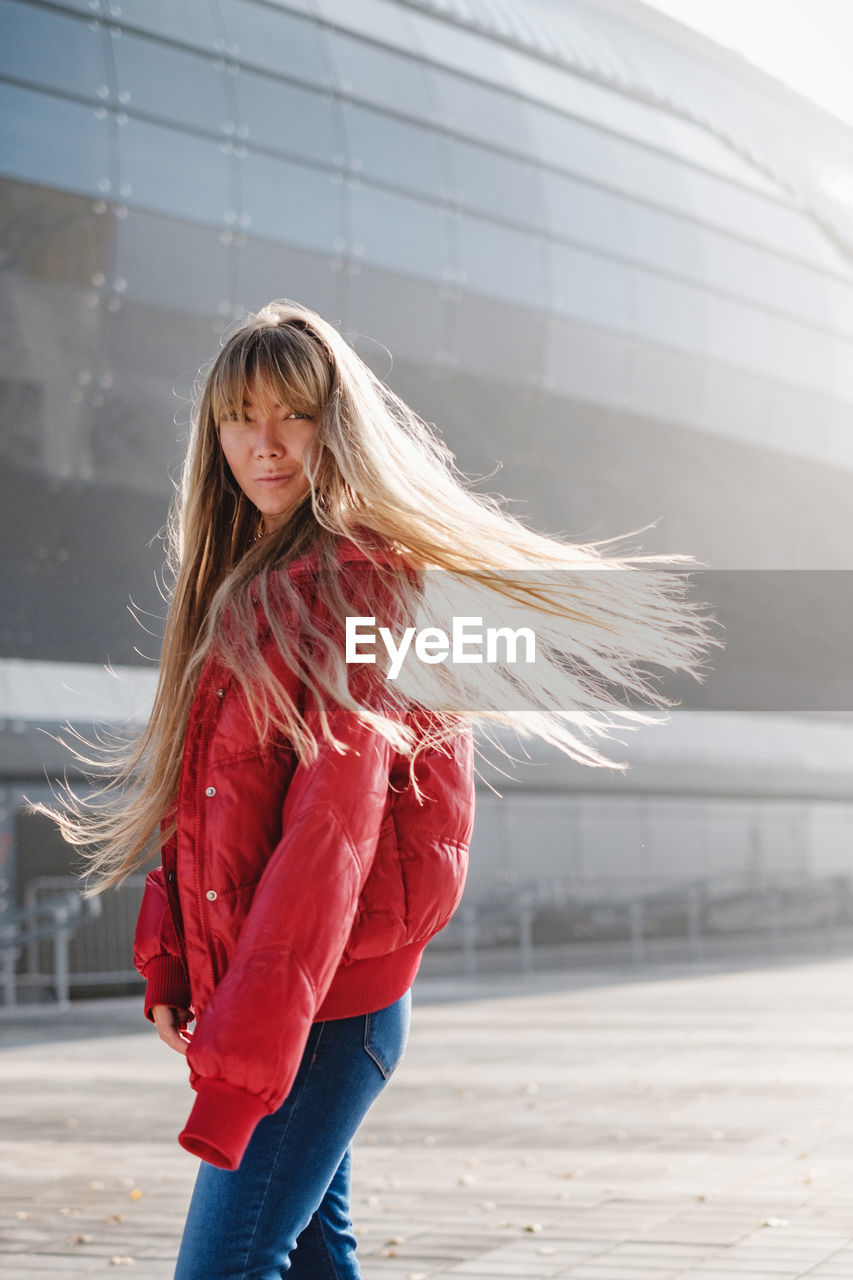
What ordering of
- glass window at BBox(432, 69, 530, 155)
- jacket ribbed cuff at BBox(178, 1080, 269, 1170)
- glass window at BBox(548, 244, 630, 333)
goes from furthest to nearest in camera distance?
glass window at BBox(548, 244, 630, 333) → glass window at BBox(432, 69, 530, 155) → jacket ribbed cuff at BBox(178, 1080, 269, 1170)

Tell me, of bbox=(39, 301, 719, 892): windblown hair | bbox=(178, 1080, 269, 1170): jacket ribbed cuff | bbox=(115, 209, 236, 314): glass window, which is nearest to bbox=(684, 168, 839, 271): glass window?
bbox=(115, 209, 236, 314): glass window

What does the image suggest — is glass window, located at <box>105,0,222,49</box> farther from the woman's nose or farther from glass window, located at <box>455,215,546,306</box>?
the woman's nose

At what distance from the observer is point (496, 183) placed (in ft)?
59.6

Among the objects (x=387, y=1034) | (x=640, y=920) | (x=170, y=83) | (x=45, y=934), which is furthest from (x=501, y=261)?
(x=387, y=1034)

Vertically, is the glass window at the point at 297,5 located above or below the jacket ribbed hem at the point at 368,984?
above

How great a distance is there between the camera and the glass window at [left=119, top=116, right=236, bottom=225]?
15.1 metres

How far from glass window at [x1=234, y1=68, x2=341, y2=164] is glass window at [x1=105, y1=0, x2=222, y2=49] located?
483 mm

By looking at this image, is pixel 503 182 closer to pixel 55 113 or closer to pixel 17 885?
pixel 55 113

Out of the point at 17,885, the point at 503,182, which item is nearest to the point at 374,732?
the point at 17,885

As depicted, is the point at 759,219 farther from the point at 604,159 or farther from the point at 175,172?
the point at 175,172

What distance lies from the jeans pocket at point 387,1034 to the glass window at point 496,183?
628 inches

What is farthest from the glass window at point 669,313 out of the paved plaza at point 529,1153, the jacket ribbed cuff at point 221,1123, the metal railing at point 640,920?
the jacket ribbed cuff at point 221,1123

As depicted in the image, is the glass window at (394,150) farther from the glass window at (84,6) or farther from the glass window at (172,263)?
the glass window at (84,6)

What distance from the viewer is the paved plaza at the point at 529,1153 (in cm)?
529
